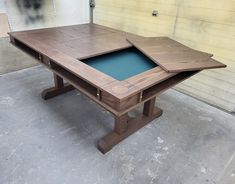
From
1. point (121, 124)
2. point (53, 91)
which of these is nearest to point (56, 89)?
point (53, 91)

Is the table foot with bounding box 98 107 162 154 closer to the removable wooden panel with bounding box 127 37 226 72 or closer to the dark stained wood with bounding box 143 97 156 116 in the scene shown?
the dark stained wood with bounding box 143 97 156 116

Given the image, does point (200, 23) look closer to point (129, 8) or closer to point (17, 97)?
point (129, 8)

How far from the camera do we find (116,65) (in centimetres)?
159

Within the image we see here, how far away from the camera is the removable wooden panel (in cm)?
149

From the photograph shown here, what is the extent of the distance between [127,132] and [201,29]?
1476mm

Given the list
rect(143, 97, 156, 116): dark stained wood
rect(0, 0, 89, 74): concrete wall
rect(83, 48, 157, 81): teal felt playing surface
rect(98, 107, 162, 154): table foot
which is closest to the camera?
rect(83, 48, 157, 81): teal felt playing surface

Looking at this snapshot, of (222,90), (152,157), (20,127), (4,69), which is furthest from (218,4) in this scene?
(4,69)

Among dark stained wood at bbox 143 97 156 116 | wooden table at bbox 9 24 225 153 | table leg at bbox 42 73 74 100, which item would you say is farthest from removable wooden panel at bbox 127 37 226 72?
table leg at bbox 42 73 74 100

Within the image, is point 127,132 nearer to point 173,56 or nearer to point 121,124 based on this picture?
point 121,124

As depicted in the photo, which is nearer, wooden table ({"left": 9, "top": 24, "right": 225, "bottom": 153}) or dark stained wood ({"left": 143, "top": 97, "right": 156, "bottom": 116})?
wooden table ({"left": 9, "top": 24, "right": 225, "bottom": 153})

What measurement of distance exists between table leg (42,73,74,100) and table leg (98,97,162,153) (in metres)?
0.97

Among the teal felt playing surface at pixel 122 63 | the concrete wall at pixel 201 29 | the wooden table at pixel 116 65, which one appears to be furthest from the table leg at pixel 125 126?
the concrete wall at pixel 201 29

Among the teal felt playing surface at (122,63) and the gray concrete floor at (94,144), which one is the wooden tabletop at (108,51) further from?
the gray concrete floor at (94,144)

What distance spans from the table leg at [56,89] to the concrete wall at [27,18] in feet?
3.30
